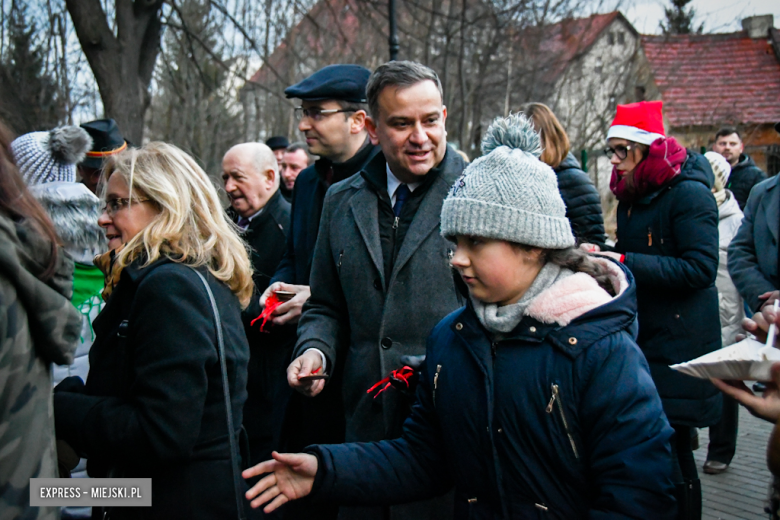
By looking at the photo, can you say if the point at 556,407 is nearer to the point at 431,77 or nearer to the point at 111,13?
the point at 431,77

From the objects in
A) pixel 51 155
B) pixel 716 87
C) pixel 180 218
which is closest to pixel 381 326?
pixel 180 218

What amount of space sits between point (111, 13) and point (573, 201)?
24.9ft

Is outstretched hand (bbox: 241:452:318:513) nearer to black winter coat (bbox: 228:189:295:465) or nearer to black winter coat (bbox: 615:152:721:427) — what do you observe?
black winter coat (bbox: 228:189:295:465)

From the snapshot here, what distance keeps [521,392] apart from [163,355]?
1142 mm

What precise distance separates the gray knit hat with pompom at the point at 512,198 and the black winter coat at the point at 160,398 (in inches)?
36.5

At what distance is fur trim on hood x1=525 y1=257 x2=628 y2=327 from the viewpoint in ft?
6.31

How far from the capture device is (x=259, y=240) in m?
5.08

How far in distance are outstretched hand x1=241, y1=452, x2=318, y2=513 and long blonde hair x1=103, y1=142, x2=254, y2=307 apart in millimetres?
798

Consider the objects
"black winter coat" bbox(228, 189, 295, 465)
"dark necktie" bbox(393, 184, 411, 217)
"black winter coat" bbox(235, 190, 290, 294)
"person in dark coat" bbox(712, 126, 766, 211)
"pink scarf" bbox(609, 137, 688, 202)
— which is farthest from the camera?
"person in dark coat" bbox(712, 126, 766, 211)

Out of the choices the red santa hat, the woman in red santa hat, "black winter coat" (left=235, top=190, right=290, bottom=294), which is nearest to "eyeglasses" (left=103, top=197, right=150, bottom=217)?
"black winter coat" (left=235, top=190, right=290, bottom=294)

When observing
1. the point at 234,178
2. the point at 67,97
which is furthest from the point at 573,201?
the point at 67,97

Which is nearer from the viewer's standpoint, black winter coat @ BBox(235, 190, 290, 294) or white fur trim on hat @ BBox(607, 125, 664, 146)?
white fur trim on hat @ BBox(607, 125, 664, 146)

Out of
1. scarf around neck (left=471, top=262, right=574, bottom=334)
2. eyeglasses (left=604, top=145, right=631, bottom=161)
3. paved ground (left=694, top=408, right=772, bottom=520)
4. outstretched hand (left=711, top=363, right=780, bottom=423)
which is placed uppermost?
eyeglasses (left=604, top=145, right=631, bottom=161)

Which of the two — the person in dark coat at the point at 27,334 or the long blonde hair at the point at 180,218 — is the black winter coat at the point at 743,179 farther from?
the person in dark coat at the point at 27,334
